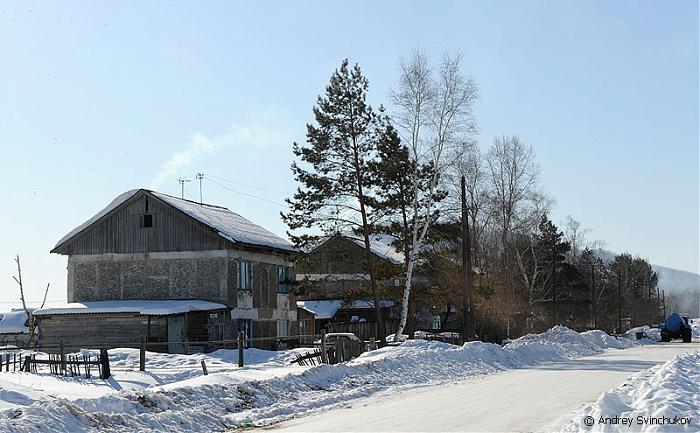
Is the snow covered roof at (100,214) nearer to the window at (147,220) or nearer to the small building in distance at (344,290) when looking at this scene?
the window at (147,220)

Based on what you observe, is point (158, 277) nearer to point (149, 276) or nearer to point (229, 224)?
point (149, 276)

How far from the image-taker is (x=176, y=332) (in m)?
42.9

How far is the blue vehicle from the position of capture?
2482 inches

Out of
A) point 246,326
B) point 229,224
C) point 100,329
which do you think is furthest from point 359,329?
point 100,329

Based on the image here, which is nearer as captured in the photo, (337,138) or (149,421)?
(149,421)

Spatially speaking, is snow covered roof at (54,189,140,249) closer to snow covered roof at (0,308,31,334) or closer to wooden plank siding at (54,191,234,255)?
wooden plank siding at (54,191,234,255)

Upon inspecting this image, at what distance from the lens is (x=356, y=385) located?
21.9 meters

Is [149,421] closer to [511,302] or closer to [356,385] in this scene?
[356,385]

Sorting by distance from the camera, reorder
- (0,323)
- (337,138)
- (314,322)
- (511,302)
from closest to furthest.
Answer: (337,138) → (511,302) → (314,322) → (0,323)

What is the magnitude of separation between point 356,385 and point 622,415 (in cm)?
1061

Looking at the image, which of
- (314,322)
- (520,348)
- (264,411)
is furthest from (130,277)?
(264,411)

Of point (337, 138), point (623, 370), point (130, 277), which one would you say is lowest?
point (623, 370)

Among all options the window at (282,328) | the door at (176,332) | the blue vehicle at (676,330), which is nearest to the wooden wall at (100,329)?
the door at (176,332)

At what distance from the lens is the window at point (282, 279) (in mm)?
51312
